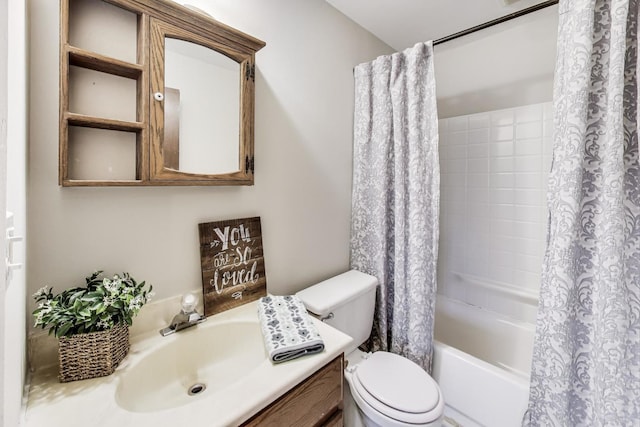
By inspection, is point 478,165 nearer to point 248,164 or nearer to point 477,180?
point 477,180

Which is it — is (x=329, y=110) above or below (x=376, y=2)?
below

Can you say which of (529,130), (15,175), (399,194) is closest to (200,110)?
(15,175)

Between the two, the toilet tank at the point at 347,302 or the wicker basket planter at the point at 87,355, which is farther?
the toilet tank at the point at 347,302

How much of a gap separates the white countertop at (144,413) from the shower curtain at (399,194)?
2.67 ft

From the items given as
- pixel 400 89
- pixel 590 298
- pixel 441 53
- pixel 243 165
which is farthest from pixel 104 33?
pixel 441 53

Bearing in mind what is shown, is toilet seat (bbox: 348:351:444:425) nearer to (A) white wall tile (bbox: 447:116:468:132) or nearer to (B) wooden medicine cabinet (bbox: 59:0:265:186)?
(B) wooden medicine cabinet (bbox: 59:0:265:186)

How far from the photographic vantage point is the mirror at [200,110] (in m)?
1.00

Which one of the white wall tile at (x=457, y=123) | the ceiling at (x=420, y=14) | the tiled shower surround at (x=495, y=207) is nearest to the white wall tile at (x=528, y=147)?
the tiled shower surround at (x=495, y=207)

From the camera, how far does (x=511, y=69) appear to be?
6.03ft

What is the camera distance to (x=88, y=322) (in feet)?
2.47

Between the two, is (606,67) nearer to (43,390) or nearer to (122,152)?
(122,152)

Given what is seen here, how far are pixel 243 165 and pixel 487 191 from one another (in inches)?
65.0

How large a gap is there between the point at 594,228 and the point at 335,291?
1.07 meters

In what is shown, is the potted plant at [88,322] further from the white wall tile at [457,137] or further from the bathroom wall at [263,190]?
the white wall tile at [457,137]
